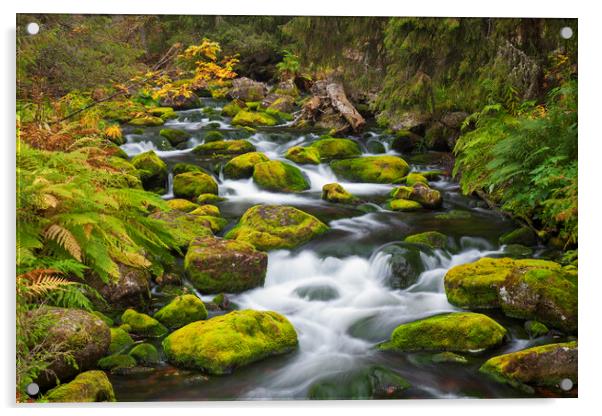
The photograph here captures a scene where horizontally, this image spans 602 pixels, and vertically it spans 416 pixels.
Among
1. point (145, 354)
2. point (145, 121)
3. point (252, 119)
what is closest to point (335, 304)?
point (145, 354)

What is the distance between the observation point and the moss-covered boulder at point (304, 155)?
4.57m

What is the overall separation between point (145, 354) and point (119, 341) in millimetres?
194

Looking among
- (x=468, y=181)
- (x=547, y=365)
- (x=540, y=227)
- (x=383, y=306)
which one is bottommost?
(x=547, y=365)

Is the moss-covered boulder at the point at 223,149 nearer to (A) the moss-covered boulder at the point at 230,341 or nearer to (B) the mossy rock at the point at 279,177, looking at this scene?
(B) the mossy rock at the point at 279,177

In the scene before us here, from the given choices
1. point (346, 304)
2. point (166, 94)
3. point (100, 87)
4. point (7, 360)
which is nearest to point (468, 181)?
point (346, 304)

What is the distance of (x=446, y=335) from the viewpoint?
161 inches

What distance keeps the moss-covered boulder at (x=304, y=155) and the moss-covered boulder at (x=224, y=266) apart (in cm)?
77

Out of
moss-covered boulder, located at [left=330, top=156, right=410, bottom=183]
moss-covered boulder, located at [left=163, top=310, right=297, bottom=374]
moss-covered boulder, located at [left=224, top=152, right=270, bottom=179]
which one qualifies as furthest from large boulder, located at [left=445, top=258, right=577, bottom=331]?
moss-covered boulder, located at [left=224, top=152, right=270, bottom=179]

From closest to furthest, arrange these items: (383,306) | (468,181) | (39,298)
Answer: (39,298) → (383,306) → (468,181)

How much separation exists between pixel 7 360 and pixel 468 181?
3.51 meters

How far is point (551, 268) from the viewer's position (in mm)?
4277

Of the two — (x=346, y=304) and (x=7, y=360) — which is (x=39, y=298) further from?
(x=346, y=304)

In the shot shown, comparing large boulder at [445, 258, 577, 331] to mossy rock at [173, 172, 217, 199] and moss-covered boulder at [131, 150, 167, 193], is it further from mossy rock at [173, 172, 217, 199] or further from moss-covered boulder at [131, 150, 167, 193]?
moss-covered boulder at [131, 150, 167, 193]

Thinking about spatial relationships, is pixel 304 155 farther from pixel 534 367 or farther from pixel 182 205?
pixel 534 367
